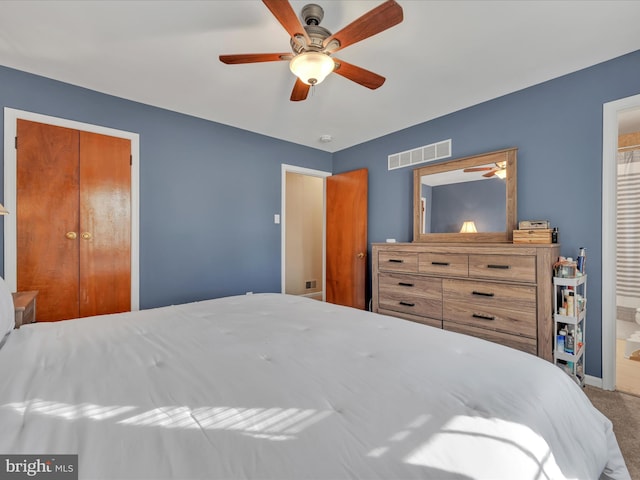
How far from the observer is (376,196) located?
400 cm

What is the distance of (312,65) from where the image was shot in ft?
5.64

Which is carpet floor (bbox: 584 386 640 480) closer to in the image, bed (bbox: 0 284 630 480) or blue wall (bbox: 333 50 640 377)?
blue wall (bbox: 333 50 640 377)

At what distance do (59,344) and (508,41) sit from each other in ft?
9.82

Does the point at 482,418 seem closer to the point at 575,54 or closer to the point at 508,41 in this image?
the point at 508,41

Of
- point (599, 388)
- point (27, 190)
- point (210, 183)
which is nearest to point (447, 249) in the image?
point (599, 388)

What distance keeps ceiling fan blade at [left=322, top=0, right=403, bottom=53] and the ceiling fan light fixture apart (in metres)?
0.07

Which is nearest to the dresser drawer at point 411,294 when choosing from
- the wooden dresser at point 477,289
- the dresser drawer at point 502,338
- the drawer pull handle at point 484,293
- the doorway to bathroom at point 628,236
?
the wooden dresser at point 477,289

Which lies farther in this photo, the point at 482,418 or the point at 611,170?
the point at 611,170

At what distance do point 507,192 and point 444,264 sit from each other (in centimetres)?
88

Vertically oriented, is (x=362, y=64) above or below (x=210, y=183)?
above

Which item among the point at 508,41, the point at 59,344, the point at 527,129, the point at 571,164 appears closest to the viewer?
the point at 59,344

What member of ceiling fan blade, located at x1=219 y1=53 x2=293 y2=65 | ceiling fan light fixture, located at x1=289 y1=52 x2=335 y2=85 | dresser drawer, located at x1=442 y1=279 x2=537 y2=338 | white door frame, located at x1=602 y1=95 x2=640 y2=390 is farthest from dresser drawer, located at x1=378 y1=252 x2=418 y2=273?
ceiling fan blade, located at x1=219 y1=53 x2=293 y2=65

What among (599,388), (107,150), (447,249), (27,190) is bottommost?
(599,388)

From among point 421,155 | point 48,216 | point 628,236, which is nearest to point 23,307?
point 48,216
